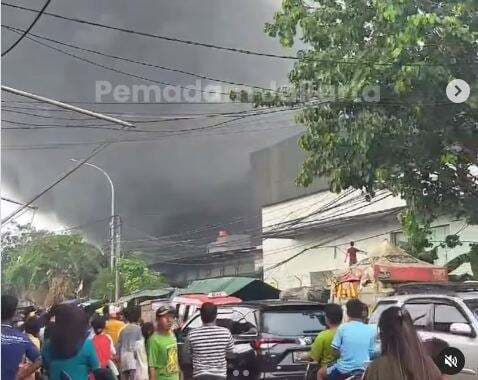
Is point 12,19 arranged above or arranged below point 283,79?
below

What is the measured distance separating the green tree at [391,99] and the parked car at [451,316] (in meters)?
3.10

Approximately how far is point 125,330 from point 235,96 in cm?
631

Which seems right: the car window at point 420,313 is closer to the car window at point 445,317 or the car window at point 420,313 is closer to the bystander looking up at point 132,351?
the car window at point 445,317

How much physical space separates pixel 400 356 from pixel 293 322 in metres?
6.81

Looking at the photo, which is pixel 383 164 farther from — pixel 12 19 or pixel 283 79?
pixel 283 79

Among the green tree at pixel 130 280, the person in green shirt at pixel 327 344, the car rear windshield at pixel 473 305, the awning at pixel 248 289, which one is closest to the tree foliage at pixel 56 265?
the green tree at pixel 130 280

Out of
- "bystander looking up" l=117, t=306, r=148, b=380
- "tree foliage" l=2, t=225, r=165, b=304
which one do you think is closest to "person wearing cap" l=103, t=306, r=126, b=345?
"bystander looking up" l=117, t=306, r=148, b=380

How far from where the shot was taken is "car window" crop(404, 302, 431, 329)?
9.27 m

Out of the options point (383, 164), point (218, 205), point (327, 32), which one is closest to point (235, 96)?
point (327, 32)

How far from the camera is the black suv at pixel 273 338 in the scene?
9398 millimetres

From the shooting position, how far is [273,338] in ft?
31.1

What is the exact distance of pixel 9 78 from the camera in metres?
21.0

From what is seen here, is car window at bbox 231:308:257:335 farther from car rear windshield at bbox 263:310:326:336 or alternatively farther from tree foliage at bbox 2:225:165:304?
tree foliage at bbox 2:225:165:304

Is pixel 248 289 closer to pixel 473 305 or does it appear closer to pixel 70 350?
pixel 473 305
